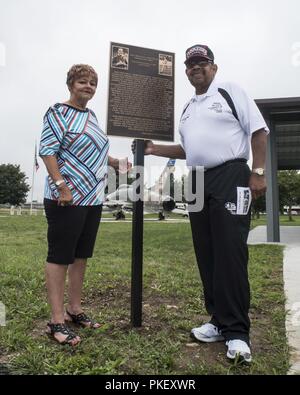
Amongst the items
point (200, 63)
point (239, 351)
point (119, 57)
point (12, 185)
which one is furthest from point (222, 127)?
point (12, 185)

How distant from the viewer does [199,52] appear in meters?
3.06

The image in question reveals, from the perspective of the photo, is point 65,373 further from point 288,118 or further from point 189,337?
point 288,118

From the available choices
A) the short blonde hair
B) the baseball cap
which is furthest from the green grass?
the baseball cap

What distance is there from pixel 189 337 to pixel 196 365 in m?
0.56

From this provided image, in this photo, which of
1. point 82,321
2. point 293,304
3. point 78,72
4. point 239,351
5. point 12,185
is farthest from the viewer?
point 12,185

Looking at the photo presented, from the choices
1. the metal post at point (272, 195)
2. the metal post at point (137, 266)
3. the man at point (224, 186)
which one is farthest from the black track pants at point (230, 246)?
the metal post at point (272, 195)

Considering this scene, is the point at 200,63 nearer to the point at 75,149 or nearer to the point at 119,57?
the point at 119,57

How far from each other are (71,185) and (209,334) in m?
1.52

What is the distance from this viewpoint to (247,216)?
292 centimetres

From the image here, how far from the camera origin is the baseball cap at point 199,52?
3062 millimetres

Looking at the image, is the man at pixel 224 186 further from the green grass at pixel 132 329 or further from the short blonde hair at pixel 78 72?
the short blonde hair at pixel 78 72

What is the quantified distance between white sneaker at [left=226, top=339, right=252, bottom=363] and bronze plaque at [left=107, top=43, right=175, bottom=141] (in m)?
1.78

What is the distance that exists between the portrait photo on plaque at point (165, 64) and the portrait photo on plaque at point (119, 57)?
314 millimetres
